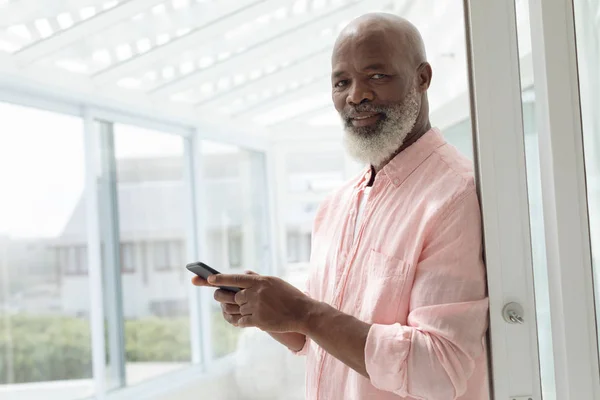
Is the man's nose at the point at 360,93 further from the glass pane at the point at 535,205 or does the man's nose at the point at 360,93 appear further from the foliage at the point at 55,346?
the foliage at the point at 55,346

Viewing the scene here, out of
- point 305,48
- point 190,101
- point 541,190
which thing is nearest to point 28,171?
point 190,101

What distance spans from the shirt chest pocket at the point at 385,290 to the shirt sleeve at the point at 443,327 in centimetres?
4

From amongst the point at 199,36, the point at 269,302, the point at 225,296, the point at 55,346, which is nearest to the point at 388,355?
the point at 269,302

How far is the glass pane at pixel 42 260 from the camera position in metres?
3.38

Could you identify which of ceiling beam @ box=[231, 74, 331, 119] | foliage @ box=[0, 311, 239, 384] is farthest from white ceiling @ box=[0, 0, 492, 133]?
foliage @ box=[0, 311, 239, 384]

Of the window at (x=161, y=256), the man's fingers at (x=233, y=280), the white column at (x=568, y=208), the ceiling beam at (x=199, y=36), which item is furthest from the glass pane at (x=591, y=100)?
the window at (x=161, y=256)

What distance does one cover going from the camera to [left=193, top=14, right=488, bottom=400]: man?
3.92ft

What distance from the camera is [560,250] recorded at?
1.15 metres

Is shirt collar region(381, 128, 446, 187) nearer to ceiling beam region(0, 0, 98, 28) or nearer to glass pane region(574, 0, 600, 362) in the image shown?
glass pane region(574, 0, 600, 362)

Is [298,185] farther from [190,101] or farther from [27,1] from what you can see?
[27,1]

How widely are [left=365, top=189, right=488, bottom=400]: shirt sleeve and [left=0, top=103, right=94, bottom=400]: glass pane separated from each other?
8.64ft

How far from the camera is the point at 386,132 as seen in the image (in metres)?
1.43

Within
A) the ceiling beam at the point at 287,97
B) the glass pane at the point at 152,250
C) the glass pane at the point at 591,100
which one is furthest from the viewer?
the ceiling beam at the point at 287,97

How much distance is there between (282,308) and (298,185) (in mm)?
5277
